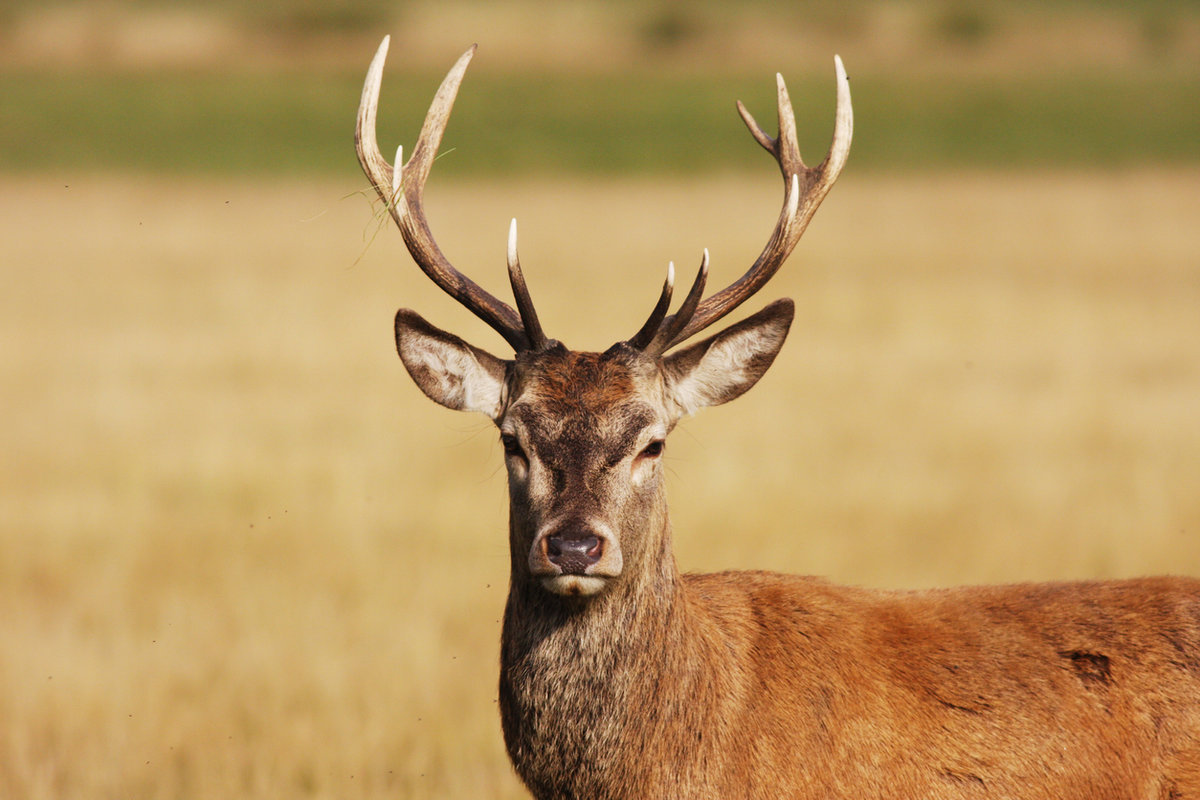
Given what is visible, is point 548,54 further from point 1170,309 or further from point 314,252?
point 1170,309

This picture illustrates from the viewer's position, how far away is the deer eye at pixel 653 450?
4695mm

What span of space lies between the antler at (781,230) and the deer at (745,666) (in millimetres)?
28

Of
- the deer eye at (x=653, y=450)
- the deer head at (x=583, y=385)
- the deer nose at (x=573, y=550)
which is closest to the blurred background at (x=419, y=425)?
the deer head at (x=583, y=385)

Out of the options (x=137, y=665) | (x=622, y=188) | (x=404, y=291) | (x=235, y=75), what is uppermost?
(x=235, y=75)

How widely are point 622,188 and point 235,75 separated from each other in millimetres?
24900

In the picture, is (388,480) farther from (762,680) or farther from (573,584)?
(573,584)

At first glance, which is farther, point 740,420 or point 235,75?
point 235,75

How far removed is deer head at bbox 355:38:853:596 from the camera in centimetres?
446

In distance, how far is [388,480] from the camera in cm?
1159

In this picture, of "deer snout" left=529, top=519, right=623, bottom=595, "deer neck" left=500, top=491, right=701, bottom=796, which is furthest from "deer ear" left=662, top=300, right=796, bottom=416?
"deer snout" left=529, top=519, right=623, bottom=595

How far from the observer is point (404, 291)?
21.9 meters

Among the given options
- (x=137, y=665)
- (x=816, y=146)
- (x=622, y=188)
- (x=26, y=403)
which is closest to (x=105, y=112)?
(x=622, y=188)

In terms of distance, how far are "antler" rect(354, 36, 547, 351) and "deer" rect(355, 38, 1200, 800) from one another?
4 centimetres

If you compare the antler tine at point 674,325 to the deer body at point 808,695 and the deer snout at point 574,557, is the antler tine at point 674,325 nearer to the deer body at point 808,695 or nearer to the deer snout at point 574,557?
the deer body at point 808,695
